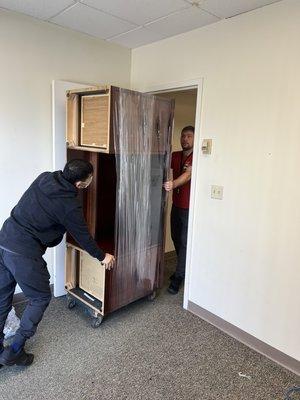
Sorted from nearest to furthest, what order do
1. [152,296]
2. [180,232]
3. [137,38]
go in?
[137,38], [152,296], [180,232]

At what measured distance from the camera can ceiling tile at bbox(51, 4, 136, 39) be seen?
7.60 ft

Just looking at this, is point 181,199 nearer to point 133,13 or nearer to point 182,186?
point 182,186

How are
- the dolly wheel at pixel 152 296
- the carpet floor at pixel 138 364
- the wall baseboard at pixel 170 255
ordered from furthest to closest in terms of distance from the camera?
1. the wall baseboard at pixel 170 255
2. the dolly wheel at pixel 152 296
3. the carpet floor at pixel 138 364

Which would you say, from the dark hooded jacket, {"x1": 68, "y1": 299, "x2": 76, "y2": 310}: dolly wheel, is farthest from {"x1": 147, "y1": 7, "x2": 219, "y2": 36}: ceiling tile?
{"x1": 68, "y1": 299, "x2": 76, "y2": 310}: dolly wheel

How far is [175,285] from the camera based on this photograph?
317cm

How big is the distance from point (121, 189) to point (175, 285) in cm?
134

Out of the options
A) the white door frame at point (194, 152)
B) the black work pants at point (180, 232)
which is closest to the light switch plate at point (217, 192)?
the white door frame at point (194, 152)

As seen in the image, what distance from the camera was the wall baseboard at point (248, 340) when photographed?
2.13 meters

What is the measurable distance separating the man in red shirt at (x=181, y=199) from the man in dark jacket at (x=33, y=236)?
4.28ft

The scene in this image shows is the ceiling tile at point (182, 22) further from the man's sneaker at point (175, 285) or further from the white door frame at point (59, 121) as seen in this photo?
the man's sneaker at point (175, 285)

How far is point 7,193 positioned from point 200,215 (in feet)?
5.51

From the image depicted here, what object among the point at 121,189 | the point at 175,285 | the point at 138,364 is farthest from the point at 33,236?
the point at 175,285

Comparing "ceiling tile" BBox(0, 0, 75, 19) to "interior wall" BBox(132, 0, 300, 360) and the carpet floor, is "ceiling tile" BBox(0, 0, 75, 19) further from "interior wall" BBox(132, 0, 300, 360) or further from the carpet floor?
the carpet floor

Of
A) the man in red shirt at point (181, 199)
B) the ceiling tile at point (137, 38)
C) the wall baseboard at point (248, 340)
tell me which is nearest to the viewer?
the wall baseboard at point (248, 340)
